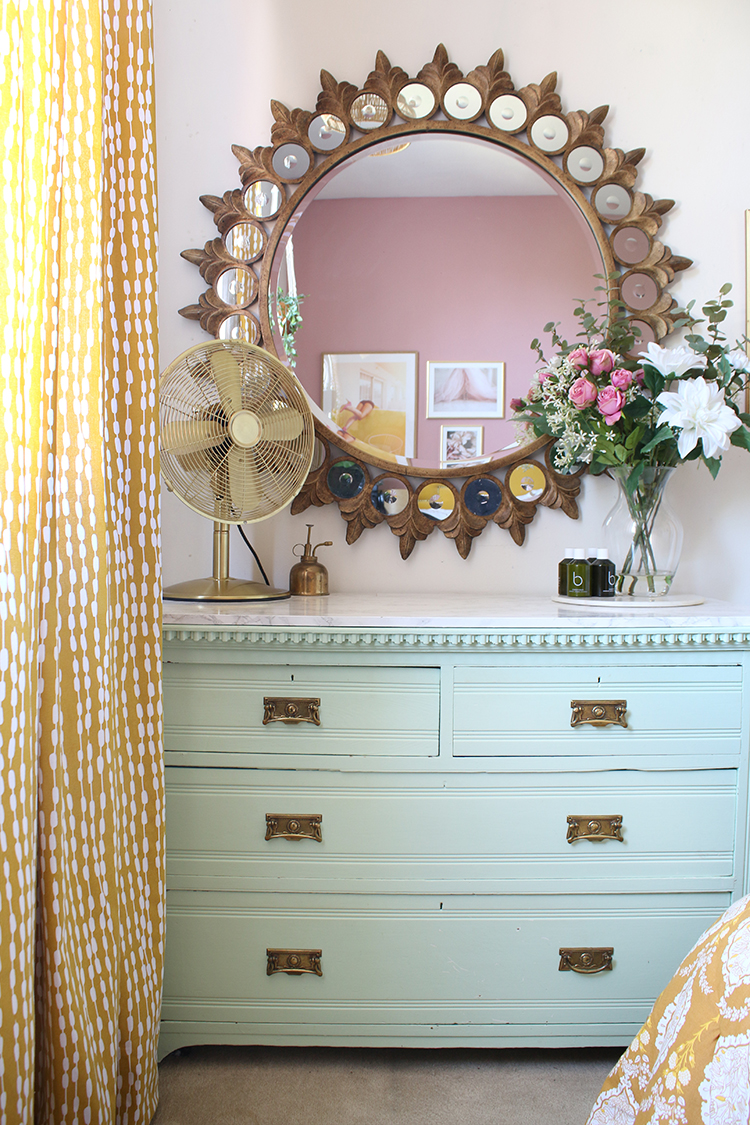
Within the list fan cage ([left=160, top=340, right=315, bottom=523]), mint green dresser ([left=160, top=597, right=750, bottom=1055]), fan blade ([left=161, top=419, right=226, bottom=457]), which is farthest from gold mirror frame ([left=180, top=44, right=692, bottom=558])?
mint green dresser ([left=160, top=597, right=750, bottom=1055])

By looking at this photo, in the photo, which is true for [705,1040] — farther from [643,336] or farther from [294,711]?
[643,336]

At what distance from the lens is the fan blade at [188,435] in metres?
1.64

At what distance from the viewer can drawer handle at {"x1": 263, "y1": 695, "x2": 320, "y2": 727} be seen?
149cm

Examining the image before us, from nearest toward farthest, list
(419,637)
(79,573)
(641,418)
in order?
(79,573) → (419,637) → (641,418)

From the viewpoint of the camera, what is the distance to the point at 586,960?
153 cm

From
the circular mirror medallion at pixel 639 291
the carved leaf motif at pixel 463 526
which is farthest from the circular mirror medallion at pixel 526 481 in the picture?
the circular mirror medallion at pixel 639 291

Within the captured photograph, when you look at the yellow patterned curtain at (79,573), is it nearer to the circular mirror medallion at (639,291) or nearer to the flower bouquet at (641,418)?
the flower bouquet at (641,418)

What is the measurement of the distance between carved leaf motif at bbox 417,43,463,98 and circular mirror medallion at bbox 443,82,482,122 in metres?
0.02

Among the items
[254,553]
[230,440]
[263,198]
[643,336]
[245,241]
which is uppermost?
[263,198]

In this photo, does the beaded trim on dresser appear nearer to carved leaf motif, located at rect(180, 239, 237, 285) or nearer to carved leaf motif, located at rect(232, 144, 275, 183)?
carved leaf motif, located at rect(180, 239, 237, 285)

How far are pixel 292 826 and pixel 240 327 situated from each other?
1.27 m

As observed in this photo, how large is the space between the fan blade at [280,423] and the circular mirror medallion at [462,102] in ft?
3.17

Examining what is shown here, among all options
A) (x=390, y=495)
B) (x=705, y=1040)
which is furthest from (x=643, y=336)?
(x=705, y=1040)

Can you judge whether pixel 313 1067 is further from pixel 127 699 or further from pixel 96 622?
pixel 96 622
